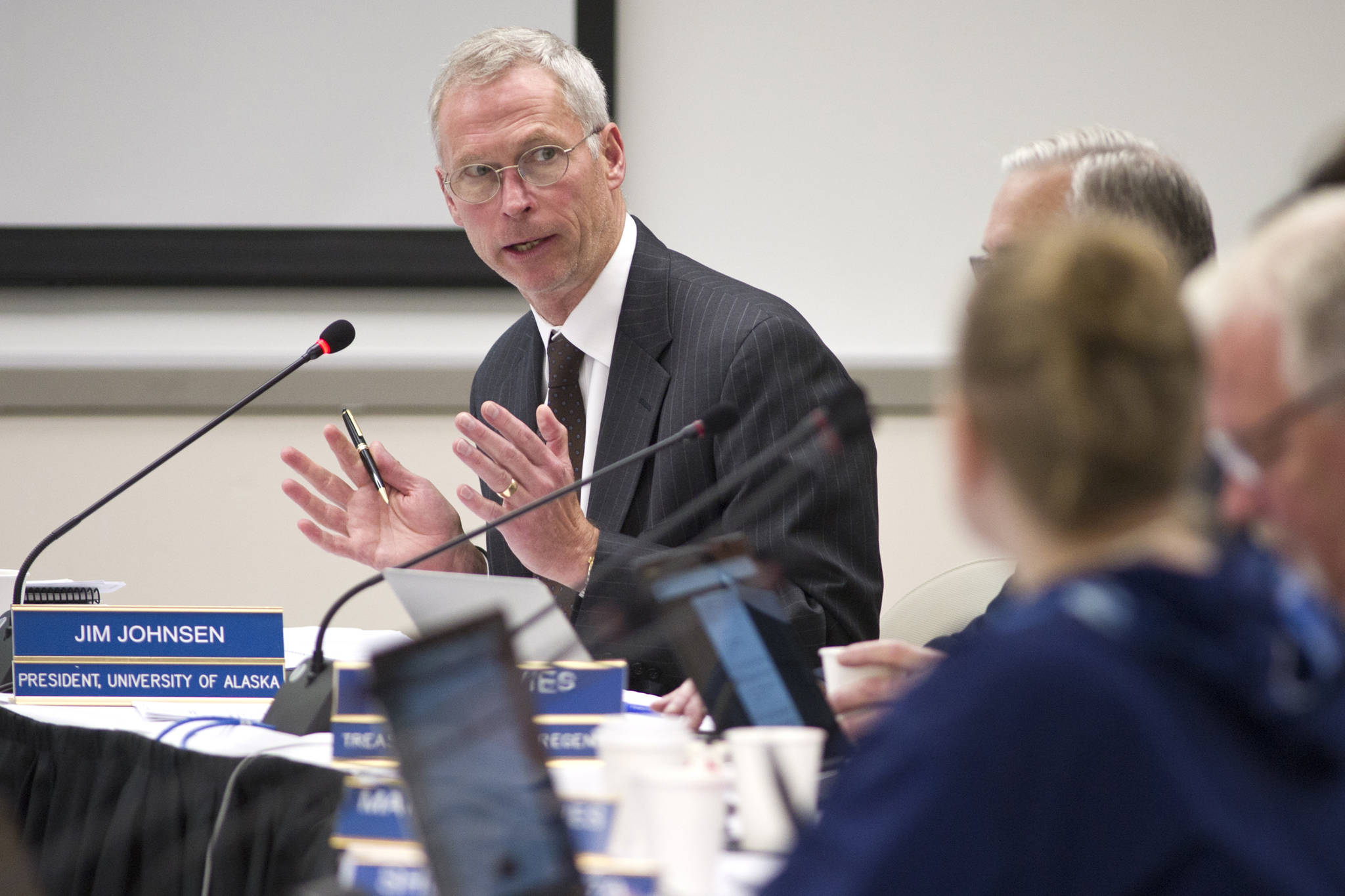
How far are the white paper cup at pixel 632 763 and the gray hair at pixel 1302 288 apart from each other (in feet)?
1.61

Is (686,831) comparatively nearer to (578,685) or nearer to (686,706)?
(578,685)

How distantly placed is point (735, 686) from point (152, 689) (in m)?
0.80

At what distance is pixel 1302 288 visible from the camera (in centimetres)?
73

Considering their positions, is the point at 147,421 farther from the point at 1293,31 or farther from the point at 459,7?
the point at 1293,31

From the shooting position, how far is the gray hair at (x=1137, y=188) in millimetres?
1494

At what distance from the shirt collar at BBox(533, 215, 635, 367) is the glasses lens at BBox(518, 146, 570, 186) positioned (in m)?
0.18

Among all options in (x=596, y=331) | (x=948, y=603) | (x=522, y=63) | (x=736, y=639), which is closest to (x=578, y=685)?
(x=736, y=639)

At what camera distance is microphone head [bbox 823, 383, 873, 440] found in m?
1.17

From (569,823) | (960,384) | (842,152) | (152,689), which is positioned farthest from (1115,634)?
(842,152)

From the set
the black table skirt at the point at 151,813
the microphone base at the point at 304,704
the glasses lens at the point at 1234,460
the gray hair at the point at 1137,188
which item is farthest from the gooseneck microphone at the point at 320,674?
the glasses lens at the point at 1234,460

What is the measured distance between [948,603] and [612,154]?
1.00 metres

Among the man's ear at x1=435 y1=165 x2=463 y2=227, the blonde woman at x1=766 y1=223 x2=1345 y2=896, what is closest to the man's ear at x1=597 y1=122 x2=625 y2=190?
the man's ear at x1=435 y1=165 x2=463 y2=227

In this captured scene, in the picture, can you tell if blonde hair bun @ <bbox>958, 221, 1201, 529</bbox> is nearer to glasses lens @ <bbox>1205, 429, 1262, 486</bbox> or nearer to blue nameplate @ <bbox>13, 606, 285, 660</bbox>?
glasses lens @ <bbox>1205, 429, 1262, 486</bbox>

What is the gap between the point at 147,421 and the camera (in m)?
3.24
